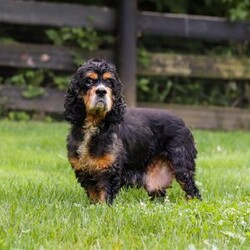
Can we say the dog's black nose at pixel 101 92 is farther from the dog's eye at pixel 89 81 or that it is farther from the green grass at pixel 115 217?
the green grass at pixel 115 217

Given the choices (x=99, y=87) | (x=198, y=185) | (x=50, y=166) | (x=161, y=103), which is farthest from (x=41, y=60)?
(x=99, y=87)

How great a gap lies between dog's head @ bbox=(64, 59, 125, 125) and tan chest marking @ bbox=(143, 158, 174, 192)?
0.81m

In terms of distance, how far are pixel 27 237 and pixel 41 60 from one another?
8944mm

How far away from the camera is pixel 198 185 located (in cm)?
735

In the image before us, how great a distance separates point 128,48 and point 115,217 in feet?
27.4

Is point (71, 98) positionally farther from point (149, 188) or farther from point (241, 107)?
point (241, 107)

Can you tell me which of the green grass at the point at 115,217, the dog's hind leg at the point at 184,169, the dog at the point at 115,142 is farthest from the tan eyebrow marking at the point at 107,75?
the dog's hind leg at the point at 184,169

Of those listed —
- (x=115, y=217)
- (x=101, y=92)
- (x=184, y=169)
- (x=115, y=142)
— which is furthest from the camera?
(x=184, y=169)

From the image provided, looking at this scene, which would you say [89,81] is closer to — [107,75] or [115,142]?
[107,75]

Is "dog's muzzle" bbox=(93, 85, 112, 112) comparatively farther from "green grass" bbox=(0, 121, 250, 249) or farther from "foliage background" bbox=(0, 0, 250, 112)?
"foliage background" bbox=(0, 0, 250, 112)

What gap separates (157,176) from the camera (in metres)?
6.88

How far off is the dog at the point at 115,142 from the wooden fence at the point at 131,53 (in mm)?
6380

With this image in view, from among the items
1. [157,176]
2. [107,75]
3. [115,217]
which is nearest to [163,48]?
[157,176]

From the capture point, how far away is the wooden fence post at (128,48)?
43.6ft
